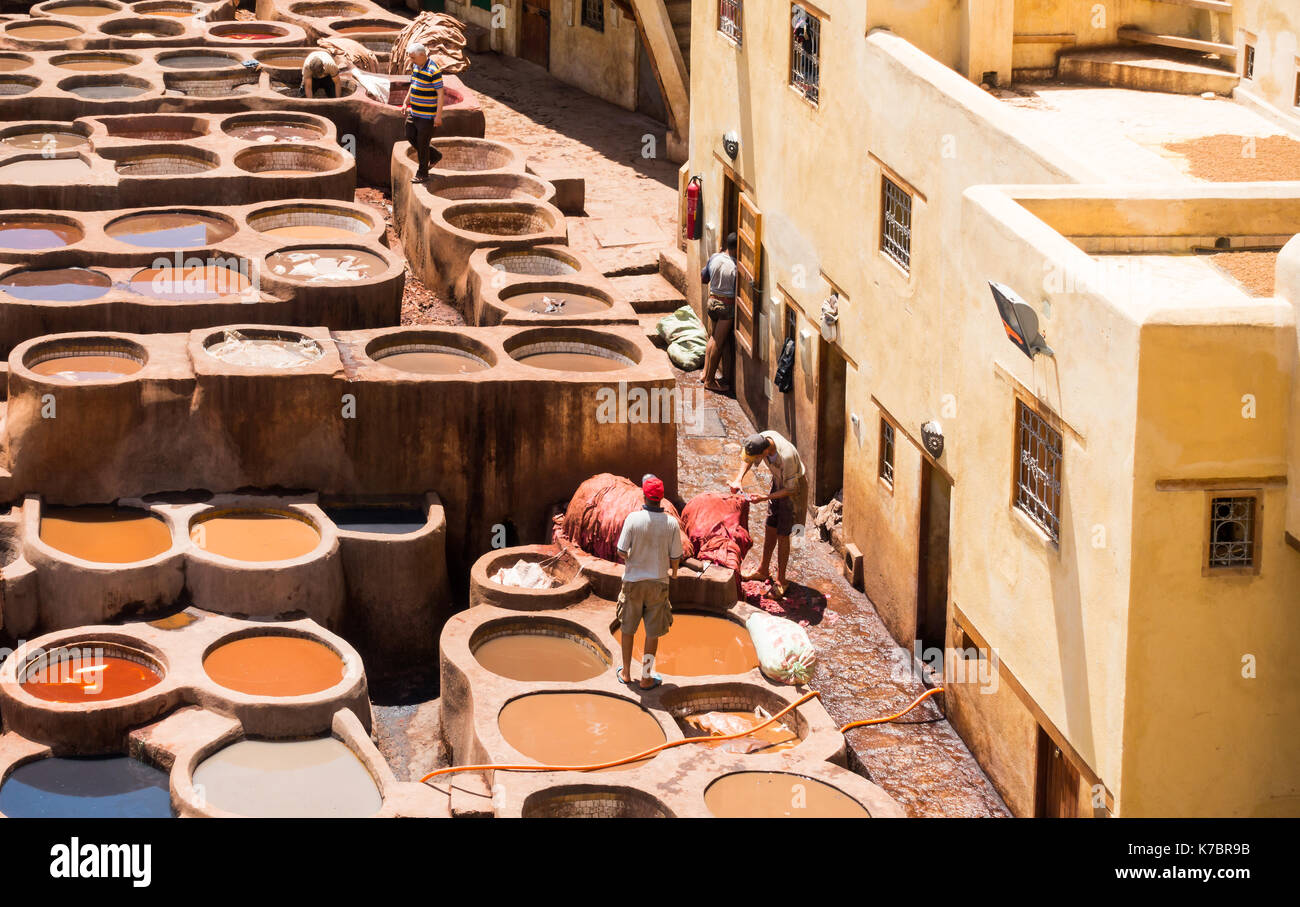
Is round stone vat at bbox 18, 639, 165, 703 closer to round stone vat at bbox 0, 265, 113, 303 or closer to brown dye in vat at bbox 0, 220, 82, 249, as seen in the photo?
round stone vat at bbox 0, 265, 113, 303

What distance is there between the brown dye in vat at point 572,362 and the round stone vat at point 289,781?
6.20m

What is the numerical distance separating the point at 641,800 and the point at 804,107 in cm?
Result: 924

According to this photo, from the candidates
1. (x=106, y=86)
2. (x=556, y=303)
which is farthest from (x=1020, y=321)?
(x=106, y=86)

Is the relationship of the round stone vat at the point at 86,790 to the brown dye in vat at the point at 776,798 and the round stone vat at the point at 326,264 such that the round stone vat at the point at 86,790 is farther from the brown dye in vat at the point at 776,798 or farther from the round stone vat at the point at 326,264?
the round stone vat at the point at 326,264

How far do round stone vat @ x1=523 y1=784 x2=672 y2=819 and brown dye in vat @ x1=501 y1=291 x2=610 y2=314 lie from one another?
848cm

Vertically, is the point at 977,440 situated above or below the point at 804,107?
below

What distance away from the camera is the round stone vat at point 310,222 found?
23844mm

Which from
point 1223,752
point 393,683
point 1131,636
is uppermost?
point 1131,636

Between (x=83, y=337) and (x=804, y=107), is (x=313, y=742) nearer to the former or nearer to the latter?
(x=83, y=337)

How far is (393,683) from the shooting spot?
18.6 meters

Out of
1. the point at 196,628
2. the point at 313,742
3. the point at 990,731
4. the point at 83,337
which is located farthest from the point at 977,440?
the point at 83,337

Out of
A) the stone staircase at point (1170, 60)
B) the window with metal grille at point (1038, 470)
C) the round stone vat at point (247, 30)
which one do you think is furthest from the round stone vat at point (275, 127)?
the window with metal grille at point (1038, 470)

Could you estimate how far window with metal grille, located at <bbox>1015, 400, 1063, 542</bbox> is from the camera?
534 inches

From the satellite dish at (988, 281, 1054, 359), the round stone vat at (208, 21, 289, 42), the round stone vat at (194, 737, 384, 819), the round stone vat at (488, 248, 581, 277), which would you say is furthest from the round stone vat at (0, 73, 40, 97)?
the satellite dish at (988, 281, 1054, 359)
